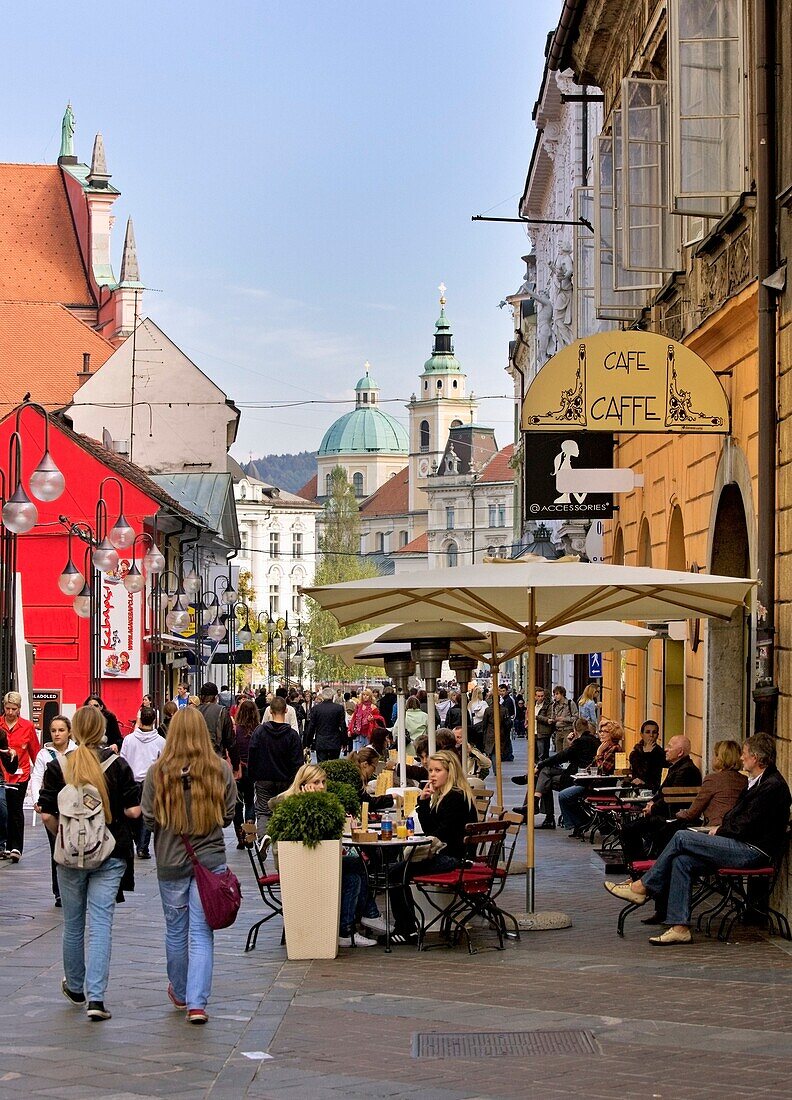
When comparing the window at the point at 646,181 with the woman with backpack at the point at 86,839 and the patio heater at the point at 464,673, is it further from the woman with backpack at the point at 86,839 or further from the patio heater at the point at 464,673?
the woman with backpack at the point at 86,839

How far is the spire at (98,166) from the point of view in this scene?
76625 millimetres

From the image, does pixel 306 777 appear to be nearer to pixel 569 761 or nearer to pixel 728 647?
pixel 728 647

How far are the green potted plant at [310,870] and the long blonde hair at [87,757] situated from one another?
206cm

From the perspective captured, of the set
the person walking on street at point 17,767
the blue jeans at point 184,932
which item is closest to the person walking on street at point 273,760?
the person walking on street at point 17,767

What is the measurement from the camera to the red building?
45.4m

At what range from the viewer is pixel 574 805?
73.0ft

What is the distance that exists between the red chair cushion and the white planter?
8.80 feet

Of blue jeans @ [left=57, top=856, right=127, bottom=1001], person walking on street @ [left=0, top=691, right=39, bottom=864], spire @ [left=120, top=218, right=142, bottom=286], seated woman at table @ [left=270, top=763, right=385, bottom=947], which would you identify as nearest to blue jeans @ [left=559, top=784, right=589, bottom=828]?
person walking on street @ [left=0, top=691, right=39, bottom=864]

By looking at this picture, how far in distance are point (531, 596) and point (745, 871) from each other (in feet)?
8.71

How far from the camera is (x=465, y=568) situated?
13.0 m

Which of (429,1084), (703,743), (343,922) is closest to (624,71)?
(703,743)

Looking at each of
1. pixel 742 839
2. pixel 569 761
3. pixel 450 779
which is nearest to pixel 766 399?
pixel 742 839

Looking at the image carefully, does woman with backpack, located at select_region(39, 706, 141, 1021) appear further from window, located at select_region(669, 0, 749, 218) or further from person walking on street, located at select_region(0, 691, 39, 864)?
person walking on street, located at select_region(0, 691, 39, 864)

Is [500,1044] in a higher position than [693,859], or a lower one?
lower
